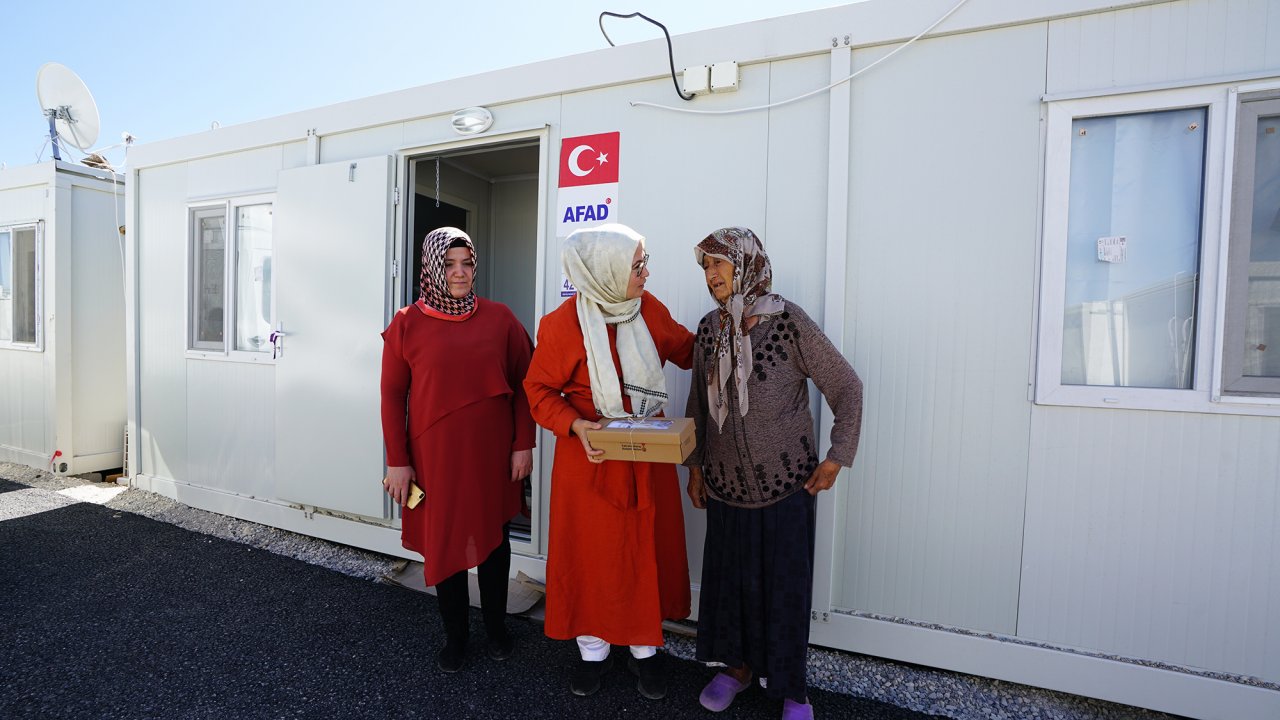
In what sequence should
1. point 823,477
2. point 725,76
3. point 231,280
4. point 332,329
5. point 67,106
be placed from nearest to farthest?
point 823,477 < point 725,76 < point 332,329 < point 231,280 < point 67,106

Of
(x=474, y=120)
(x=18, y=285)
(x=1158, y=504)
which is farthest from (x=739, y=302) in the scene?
(x=18, y=285)

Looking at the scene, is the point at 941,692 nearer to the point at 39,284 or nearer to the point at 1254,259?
the point at 1254,259

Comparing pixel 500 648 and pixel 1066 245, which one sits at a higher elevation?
pixel 1066 245

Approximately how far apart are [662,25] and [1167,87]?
191cm

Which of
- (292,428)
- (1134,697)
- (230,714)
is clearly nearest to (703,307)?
(1134,697)

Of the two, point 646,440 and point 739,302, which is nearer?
point 646,440

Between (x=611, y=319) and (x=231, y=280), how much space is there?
3.36 m

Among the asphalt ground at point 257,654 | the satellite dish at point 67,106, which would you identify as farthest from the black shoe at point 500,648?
the satellite dish at point 67,106

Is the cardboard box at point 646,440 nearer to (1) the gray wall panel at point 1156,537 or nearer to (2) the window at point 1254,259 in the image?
(1) the gray wall panel at point 1156,537

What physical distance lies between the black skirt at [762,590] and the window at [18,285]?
6.20m

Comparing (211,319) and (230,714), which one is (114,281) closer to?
(211,319)

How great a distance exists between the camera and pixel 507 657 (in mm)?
2502

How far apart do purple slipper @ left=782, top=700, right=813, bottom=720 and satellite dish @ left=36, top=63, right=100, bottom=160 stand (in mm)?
6782

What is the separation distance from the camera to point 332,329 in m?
3.49
